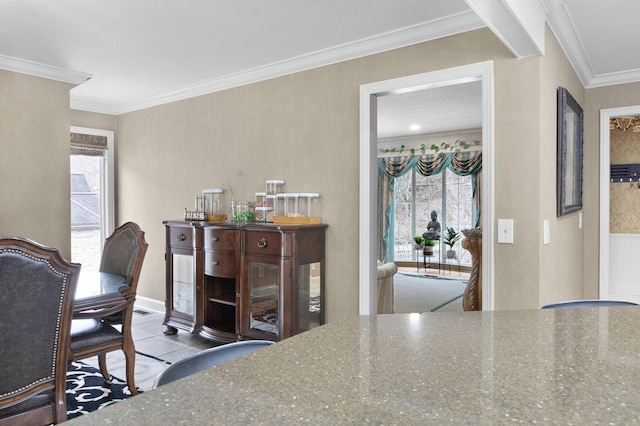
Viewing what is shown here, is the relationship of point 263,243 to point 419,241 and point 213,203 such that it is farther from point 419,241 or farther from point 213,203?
point 419,241

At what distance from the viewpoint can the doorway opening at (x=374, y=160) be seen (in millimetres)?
2773

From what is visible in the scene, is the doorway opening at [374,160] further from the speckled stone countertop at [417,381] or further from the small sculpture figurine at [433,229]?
the small sculpture figurine at [433,229]

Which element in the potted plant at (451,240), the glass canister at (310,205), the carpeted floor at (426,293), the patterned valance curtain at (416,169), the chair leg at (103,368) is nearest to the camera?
the chair leg at (103,368)

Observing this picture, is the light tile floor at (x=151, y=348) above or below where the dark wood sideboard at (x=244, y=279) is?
below

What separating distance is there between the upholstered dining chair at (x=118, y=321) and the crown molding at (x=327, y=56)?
1.76m

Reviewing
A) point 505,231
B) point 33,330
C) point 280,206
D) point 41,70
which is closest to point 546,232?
point 505,231

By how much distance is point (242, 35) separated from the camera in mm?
3213

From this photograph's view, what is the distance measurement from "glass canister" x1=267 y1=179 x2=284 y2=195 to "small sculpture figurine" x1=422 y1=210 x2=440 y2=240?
500 centimetres

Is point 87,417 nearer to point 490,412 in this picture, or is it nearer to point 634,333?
point 490,412

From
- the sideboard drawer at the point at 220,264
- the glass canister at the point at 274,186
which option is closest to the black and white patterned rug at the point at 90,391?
the sideboard drawer at the point at 220,264

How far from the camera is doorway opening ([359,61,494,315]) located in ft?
9.10

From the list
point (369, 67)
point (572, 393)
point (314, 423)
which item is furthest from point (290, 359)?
point (369, 67)

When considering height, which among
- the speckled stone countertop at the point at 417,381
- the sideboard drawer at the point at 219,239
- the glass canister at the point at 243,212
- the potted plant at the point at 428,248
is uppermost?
the glass canister at the point at 243,212

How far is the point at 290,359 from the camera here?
894mm
